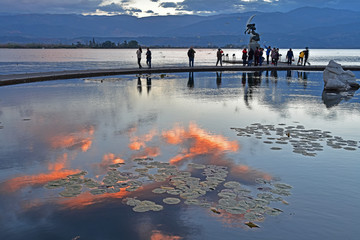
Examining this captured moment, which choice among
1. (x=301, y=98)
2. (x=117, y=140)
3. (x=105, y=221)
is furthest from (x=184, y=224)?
(x=301, y=98)

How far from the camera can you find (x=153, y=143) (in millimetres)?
10703

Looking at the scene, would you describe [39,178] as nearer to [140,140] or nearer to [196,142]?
[140,140]

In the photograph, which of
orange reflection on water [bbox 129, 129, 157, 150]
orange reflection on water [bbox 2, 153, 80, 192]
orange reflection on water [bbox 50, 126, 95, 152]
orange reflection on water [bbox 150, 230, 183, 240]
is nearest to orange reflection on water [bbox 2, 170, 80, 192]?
orange reflection on water [bbox 2, 153, 80, 192]

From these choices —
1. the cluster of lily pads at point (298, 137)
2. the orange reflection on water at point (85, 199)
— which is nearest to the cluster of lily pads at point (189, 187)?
the orange reflection on water at point (85, 199)

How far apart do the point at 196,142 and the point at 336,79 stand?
1688 cm

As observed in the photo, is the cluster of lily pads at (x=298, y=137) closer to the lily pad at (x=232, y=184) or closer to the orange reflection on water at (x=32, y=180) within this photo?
the lily pad at (x=232, y=184)

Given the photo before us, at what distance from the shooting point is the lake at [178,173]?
6.00 meters

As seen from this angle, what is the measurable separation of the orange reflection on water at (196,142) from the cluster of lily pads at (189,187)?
0.98 metres

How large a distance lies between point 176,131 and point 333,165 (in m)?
5.09

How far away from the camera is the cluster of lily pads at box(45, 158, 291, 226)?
660 centimetres

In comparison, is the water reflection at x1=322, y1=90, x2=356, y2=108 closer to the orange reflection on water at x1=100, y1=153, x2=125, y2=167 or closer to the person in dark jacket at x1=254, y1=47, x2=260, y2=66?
the orange reflection on water at x1=100, y1=153, x2=125, y2=167

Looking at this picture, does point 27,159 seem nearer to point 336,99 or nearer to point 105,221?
Result: point 105,221

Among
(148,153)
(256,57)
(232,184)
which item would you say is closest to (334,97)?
(148,153)

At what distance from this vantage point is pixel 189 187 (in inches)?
295
